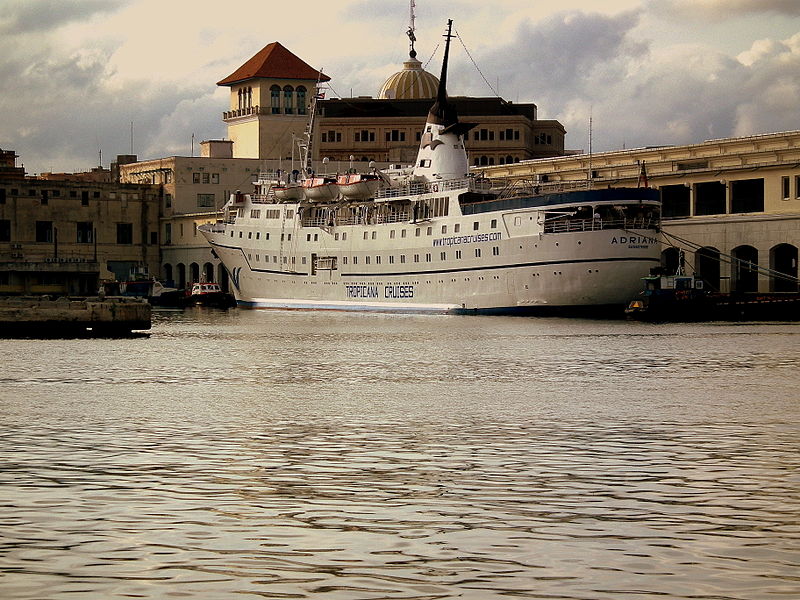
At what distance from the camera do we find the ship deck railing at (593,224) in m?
76.2

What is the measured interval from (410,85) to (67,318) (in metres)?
110

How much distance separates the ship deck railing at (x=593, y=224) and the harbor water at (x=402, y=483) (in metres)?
37.9

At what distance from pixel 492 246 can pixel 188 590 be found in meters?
69.7

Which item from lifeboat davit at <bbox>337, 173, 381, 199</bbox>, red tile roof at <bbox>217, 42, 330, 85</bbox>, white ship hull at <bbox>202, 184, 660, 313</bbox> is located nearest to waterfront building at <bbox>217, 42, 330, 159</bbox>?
red tile roof at <bbox>217, 42, 330, 85</bbox>

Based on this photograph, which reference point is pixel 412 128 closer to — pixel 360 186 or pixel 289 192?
pixel 289 192

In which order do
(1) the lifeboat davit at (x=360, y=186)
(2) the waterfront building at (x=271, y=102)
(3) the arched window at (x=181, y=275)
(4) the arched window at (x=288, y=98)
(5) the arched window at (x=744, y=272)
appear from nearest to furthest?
(5) the arched window at (x=744, y=272) → (1) the lifeboat davit at (x=360, y=186) → (3) the arched window at (x=181, y=275) → (2) the waterfront building at (x=271, y=102) → (4) the arched window at (x=288, y=98)

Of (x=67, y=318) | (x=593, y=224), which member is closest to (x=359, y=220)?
(x=593, y=224)

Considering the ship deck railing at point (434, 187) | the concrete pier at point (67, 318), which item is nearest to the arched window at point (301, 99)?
the ship deck railing at point (434, 187)

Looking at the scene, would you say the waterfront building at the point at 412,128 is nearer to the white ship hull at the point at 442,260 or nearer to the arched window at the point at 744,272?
the white ship hull at the point at 442,260

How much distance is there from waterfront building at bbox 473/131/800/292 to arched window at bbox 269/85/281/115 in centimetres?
6374

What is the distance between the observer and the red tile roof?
508 ft

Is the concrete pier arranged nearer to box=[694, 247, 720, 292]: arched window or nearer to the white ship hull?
the white ship hull

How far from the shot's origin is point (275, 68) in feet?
509

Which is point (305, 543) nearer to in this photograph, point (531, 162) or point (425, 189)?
point (425, 189)
